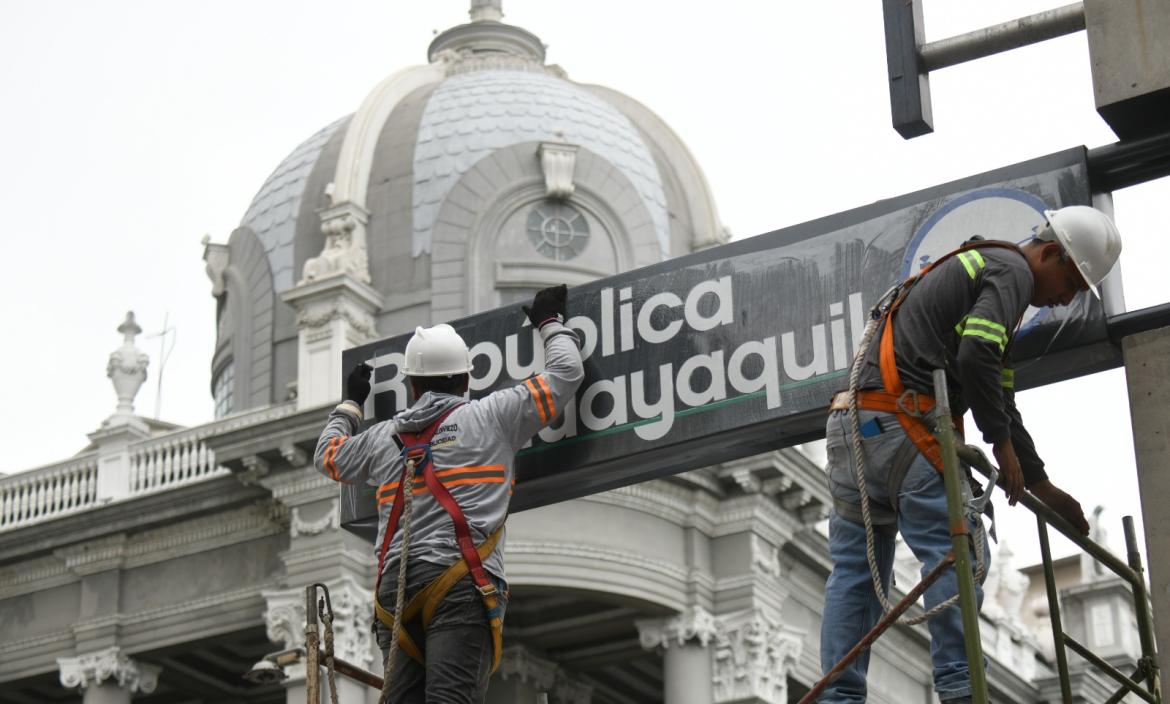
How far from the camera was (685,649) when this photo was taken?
28906 millimetres

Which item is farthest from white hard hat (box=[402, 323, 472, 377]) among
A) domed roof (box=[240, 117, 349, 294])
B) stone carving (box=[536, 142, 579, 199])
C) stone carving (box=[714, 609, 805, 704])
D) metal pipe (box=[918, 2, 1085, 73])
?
domed roof (box=[240, 117, 349, 294])

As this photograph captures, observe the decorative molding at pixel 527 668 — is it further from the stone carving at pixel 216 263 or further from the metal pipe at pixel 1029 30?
the metal pipe at pixel 1029 30

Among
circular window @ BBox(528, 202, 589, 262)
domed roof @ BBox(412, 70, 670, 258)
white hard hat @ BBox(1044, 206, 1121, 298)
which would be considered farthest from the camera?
domed roof @ BBox(412, 70, 670, 258)

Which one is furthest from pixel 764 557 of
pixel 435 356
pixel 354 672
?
pixel 435 356

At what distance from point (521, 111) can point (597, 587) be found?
951cm

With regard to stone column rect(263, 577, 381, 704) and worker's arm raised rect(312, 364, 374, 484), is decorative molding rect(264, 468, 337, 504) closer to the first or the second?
stone column rect(263, 577, 381, 704)

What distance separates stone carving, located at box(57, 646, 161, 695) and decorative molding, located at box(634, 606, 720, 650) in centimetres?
734

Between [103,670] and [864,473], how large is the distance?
75.7 feet

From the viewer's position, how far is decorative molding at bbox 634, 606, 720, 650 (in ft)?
94.7

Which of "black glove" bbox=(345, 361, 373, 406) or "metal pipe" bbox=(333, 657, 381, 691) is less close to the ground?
"black glove" bbox=(345, 361, 373, 406)

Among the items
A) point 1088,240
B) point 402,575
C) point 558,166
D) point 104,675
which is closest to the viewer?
A: point 1088,240

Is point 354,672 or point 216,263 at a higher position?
point 216,263

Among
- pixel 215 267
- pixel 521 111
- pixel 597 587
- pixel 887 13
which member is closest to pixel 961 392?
pixel 887 13

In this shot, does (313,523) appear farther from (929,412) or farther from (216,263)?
(929,412)
